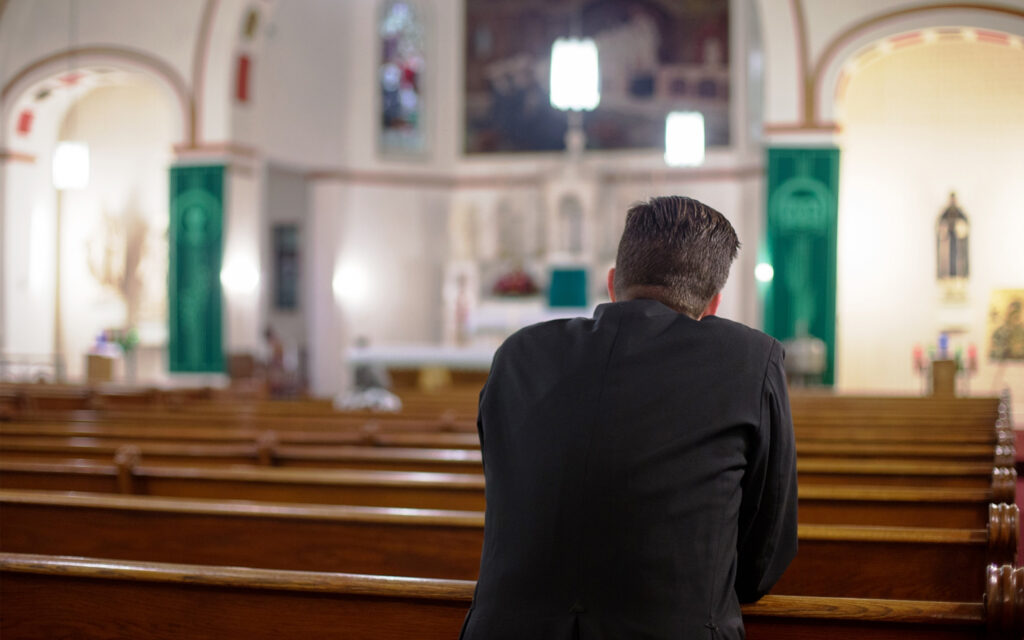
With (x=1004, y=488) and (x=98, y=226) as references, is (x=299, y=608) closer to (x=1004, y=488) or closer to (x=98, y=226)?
(x=1004, y=488)

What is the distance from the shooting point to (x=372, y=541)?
2658 millimetres

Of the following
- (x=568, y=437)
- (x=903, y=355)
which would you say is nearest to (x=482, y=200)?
(x=903, y=355)

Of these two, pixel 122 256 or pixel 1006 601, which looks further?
pixel 122 256

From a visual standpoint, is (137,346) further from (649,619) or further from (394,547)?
(649,619)

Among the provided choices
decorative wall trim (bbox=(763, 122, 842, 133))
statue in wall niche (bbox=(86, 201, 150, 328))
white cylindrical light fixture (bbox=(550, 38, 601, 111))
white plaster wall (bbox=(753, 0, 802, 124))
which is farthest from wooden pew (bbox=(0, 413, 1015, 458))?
statue in wall niche (bbox=(86, 201, 150, 328))

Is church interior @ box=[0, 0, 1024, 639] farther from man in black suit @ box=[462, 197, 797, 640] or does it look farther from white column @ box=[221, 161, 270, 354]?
man in black suit @ box=[462, 197, 797, 640]

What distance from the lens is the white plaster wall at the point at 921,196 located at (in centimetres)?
1354

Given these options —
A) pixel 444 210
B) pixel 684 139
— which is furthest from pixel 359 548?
pixel 444 210

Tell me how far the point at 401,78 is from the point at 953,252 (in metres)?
9.00

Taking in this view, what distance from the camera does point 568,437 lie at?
155 centimetres

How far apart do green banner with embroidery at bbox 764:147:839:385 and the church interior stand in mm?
26

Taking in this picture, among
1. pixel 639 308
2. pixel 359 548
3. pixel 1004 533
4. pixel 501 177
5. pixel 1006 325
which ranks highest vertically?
pixel 501 177

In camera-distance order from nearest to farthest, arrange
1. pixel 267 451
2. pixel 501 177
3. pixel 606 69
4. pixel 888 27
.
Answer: pixel 267 451, pixel 888 27, pixel 606 69, pixel 501 177

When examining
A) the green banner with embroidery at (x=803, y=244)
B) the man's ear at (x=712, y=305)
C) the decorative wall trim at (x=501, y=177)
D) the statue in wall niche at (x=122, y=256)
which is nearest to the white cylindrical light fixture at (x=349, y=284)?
the decorative wall trim at (x=501, y=177)
